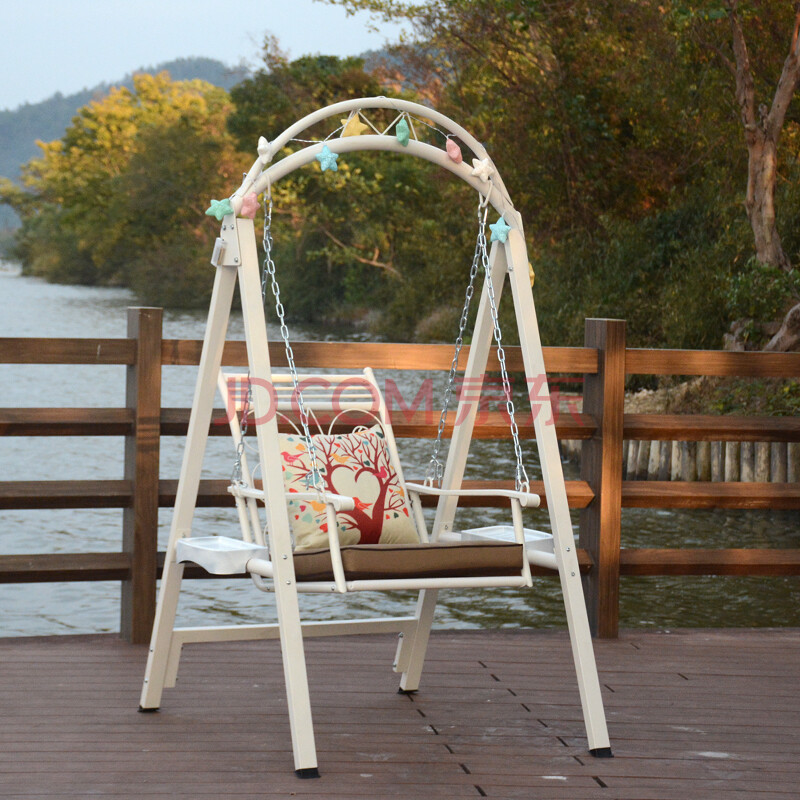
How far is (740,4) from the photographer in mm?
12227

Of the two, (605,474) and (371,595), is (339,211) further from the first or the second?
(605,474)

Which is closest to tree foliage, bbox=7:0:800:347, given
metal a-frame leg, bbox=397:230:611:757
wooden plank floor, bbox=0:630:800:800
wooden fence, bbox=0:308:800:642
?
wooden fence, bbox=0:308:800:642

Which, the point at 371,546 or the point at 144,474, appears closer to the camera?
the point at 371,546

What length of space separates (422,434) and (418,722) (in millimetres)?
1187

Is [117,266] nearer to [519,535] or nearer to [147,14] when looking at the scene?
[147,14]

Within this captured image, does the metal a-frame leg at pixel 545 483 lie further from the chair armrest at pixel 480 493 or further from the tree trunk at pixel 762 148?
the tree trunk at pixel 762 148

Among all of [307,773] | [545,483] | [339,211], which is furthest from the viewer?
[339,211]

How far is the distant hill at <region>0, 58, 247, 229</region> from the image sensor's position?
74688 millimetres

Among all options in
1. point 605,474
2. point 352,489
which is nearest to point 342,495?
point 352,489

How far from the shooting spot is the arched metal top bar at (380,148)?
2848 millimetres

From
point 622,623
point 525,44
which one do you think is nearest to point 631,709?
point 622,623

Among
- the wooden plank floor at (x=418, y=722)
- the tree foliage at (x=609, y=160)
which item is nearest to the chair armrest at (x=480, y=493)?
the wooden plank floor at (x=418, y=722)

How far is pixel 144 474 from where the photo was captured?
12.6ft

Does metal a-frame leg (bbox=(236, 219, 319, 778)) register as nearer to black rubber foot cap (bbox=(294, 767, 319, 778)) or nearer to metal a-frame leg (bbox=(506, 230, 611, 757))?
black rubber foot cap (bbox=(294, 767, 319, 778))
